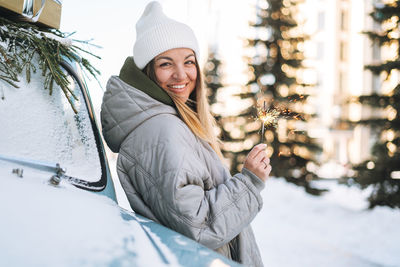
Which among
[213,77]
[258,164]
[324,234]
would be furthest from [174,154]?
[213,77]

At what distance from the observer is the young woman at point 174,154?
173cm

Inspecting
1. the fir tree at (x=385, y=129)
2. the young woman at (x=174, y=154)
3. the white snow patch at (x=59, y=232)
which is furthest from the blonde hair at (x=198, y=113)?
the fir tree at (x=385, y=129)

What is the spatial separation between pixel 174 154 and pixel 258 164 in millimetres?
449

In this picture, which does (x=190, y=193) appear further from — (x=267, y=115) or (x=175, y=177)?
(x=267, y=115)

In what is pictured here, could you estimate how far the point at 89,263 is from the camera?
1.01 meters

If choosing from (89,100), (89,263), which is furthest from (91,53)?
(89,263)

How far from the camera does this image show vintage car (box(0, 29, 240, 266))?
1.07 metres

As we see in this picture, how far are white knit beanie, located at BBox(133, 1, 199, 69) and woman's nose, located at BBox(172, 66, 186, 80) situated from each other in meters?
0.13

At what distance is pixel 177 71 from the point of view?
7.27 feet

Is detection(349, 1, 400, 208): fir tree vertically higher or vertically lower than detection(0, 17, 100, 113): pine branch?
lower

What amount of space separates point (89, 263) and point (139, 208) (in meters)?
0.92

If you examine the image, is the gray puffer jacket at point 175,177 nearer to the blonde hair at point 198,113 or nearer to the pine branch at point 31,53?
the blonde hair at point 198,113

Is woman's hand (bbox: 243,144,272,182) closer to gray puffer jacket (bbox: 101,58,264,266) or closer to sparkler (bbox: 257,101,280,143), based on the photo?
gray puffer jacket (bbox: 101,58,264,266)

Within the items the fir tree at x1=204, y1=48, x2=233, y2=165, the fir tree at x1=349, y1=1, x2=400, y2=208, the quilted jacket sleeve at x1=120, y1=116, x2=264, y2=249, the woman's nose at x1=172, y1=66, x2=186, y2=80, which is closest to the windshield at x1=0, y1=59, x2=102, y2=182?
the quilted jacket sleeve at x1=120, y1=116, x2=264, y2=249
